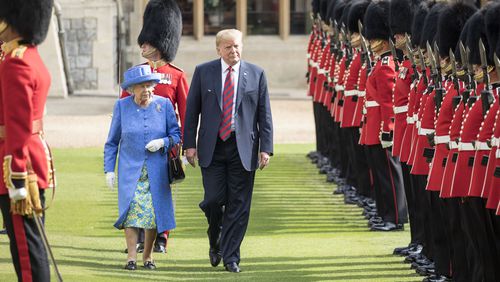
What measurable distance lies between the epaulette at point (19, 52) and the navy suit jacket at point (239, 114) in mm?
2345

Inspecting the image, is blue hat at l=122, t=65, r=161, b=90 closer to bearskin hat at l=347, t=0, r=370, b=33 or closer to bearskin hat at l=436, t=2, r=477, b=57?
bearskin hat at l=436, t=2, r=477, b=57

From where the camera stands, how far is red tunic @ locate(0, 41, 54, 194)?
24.6ft

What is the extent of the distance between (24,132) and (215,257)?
8.85ft

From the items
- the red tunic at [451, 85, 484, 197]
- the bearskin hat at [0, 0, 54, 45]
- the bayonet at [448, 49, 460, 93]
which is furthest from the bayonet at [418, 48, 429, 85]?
the bearskin hat at [0, 0, 54, 45]

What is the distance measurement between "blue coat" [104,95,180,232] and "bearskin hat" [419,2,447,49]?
169 cm

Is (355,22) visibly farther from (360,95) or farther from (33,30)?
(33,30)

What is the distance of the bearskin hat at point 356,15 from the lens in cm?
1384

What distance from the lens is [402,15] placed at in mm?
11633

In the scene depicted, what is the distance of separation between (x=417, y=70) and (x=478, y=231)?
2289mm

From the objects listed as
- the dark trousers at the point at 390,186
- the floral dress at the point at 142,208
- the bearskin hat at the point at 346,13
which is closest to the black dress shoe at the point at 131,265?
the floral dress at the point at 142,208

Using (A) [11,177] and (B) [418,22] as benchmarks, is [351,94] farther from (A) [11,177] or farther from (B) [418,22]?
(A) [11,177]

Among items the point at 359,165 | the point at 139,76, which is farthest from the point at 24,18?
the point at 359,165

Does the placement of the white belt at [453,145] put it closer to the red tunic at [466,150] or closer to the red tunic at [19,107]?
the red tunic at [466,150]

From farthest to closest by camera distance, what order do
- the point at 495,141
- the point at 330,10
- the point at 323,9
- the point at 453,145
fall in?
the point at 323,9, the point at 330,10, the point at 453,145, the point at 495,141
